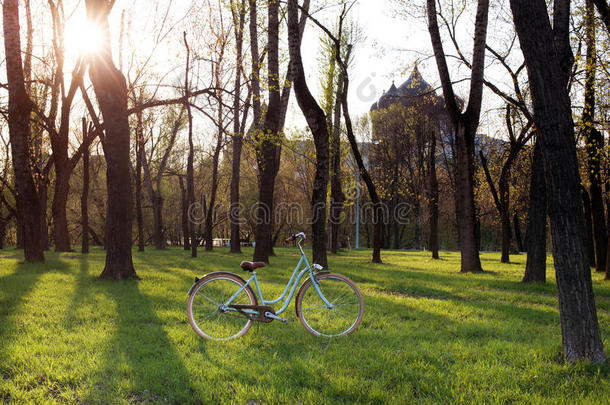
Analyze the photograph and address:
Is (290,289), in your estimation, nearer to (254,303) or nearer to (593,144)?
(254,303)

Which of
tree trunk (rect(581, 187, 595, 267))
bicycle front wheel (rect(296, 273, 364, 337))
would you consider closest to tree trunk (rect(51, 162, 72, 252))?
bicycle front wheel (rect(296, 273, 364, 337))

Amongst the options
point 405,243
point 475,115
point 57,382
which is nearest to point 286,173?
point 405,243

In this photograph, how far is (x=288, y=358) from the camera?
4.68 meters

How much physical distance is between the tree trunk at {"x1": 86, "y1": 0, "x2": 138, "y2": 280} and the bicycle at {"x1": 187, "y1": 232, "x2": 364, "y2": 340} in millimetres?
6001

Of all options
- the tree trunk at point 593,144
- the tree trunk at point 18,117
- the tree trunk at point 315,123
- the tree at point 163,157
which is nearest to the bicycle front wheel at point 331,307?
the tree trunk at point 315,123

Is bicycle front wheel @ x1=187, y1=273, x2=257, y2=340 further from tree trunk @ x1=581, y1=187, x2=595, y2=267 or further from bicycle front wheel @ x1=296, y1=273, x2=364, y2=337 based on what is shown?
tree trunk @ x1=581, y1=187, x2=595, y2=267

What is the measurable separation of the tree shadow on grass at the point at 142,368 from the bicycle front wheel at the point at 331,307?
1.59 meters

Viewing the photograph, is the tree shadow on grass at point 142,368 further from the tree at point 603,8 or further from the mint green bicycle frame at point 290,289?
the tree at point 603,8

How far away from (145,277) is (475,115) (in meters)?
10.5

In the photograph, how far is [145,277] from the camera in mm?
11227

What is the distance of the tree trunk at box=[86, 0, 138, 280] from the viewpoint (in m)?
10.6

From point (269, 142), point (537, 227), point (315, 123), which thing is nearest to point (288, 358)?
point (315, 123)

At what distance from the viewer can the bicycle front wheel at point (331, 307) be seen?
5.53 metres

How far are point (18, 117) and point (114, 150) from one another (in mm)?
4777
